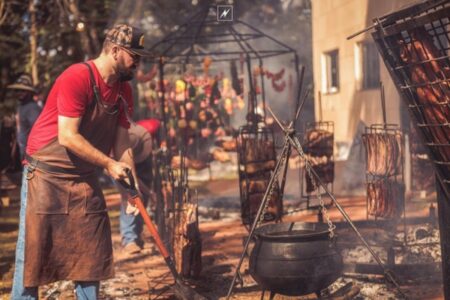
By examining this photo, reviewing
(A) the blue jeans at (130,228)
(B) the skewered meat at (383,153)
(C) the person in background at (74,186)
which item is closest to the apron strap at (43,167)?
(C) the person in background at (74,186)

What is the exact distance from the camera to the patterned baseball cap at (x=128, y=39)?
4699 mm

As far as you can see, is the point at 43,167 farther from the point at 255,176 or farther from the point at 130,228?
the point at 130,228

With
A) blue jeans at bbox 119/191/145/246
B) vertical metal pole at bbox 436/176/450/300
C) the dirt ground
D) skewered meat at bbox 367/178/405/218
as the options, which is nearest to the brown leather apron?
the dirt ground

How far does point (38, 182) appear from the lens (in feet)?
15.8

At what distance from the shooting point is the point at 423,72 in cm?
380

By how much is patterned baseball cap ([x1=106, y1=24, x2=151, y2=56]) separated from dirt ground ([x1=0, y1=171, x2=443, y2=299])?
2765 mm

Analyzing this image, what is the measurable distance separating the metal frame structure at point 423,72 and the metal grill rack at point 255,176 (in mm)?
3984

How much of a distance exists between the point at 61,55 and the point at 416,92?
20.3 m

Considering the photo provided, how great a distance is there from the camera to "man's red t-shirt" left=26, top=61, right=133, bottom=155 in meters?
4.54

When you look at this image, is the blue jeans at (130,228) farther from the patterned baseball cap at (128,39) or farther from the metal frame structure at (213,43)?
the patterned baseball cap at (128,39)

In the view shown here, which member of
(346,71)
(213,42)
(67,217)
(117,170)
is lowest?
(67,217)

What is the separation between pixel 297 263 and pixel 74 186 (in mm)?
1799

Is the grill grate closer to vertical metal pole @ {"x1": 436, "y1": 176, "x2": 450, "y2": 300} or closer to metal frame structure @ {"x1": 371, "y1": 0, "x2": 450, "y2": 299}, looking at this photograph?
metal frame structure @ {"x1": 371, "y1": 0, "x2": 450, "y2": 299}

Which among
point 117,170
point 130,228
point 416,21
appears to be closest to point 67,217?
point 117,170
